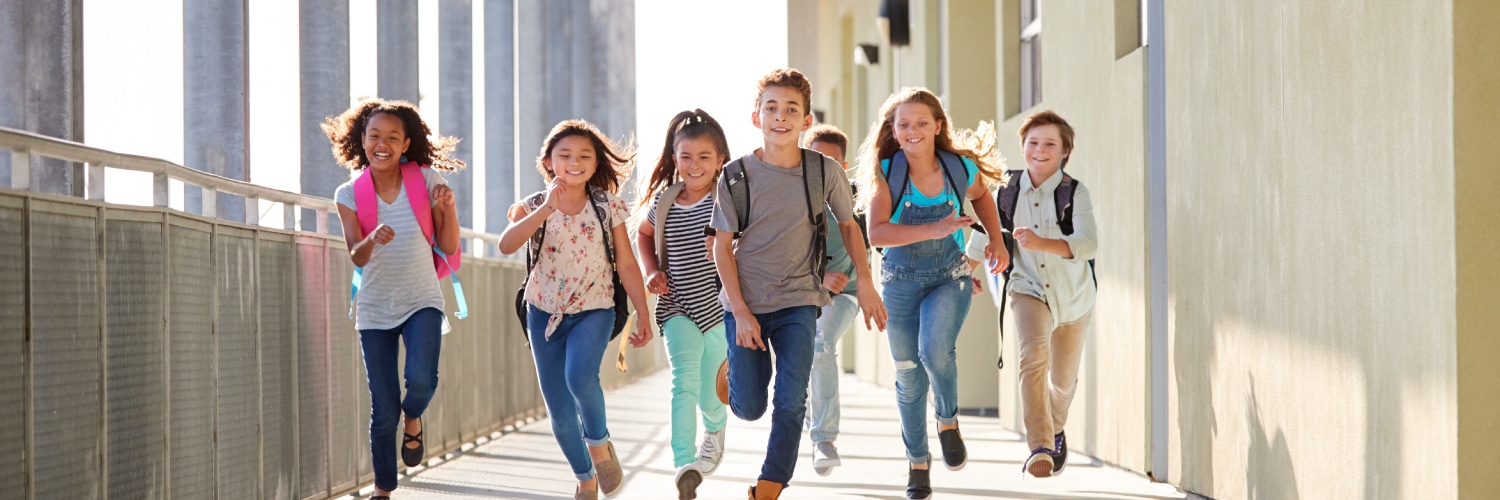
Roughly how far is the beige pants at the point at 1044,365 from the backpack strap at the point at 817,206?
1561 millimetres

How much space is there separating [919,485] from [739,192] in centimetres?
152

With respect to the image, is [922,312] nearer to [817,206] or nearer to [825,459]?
[817,206]

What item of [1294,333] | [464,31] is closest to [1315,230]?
[1294,333]

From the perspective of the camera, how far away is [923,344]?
6188 millimetres

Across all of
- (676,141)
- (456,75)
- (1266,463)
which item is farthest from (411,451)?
(456,75)

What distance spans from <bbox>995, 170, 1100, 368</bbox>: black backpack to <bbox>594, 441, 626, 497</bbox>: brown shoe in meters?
1.66

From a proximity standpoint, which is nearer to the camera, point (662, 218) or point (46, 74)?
point (46, 74)

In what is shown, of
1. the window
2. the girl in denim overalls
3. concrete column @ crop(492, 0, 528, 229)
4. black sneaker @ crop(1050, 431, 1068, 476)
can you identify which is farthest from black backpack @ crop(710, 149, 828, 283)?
concrete column @ crop(492, 0, 528, 229)

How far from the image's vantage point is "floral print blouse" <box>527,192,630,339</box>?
6078 millimetres

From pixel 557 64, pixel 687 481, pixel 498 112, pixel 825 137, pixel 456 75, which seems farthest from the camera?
pixel 557 64

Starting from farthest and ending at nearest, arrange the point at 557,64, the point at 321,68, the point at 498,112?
1. the point at 557,64
2. the point at 498,112
3. the point at 321,68

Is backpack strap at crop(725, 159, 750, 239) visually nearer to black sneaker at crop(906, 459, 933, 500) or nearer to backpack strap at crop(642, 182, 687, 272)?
backpack strap at crop(642, 182, 687, 272)

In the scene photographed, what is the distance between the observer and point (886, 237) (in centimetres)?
606

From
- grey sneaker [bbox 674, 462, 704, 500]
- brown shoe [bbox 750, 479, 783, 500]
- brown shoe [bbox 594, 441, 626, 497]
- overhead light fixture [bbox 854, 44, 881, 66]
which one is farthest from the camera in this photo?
overhead light fixture [bbox 854, 44, 881, 66]
